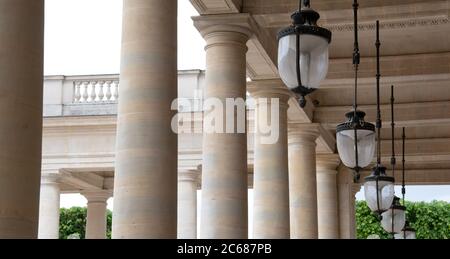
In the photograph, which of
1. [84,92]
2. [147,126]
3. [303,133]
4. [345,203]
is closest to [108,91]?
[84,92]

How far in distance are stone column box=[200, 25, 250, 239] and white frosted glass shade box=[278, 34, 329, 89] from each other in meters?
15.2

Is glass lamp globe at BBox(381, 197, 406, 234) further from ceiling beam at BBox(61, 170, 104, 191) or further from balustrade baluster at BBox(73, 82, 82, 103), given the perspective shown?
ceiling beam at BBox(61, 170, 104, 191)

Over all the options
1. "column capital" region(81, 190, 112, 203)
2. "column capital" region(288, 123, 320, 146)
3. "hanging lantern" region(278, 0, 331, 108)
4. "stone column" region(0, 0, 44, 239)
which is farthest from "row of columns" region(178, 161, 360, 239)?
"stone column" region(0, 0, 44, 239)

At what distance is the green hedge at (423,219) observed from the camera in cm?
12225

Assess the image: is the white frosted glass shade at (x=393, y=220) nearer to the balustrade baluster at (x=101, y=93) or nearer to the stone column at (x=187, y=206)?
the stone column at (x=187, y=206)

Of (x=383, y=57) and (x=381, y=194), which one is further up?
(x=383, y=57)

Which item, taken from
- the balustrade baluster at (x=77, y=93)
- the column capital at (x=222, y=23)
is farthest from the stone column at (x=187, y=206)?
the column capital at (x=222, y=23)

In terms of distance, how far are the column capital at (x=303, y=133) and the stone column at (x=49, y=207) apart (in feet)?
62.9

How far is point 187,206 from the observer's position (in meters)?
59.2

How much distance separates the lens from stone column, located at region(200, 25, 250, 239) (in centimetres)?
3219

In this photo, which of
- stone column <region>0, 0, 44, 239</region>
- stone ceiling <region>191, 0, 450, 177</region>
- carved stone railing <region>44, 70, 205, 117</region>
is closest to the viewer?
stone column <region>0, 0, 44, 239</region>

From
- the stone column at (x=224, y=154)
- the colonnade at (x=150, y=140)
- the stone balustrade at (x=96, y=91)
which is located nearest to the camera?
the colonnade at (x=150, y=140)

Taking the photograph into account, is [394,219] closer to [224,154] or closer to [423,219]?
[224,154]

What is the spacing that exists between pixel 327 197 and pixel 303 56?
4624 cm
